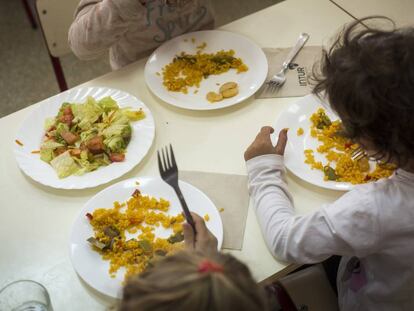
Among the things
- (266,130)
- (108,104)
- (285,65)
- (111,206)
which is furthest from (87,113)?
(285,65)

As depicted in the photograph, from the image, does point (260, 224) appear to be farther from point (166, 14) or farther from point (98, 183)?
point (166, 14)

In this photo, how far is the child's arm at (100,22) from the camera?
50.4 inches

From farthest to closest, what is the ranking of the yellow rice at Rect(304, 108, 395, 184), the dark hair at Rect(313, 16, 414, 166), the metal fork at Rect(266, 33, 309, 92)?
the metal fork at Rect(266, 33, 309, 92)
the yellow rice at Rect(304, 108, 395, 184)
the dark hair at Rect(313, 16, 414, 166)

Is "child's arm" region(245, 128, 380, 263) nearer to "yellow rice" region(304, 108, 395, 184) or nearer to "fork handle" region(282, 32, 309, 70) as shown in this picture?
"yellow rice" region(304, 108, 395, 184)

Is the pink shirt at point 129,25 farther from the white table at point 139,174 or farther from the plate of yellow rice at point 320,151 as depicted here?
the plate of yellow rice at point 320,151

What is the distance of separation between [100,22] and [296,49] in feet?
1.87

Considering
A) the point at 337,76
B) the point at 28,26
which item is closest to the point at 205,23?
the point at 337,76

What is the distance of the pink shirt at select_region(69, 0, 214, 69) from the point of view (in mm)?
1300

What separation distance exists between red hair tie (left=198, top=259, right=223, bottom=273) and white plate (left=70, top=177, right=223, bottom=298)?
1.08 feet

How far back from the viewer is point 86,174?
1074 mm

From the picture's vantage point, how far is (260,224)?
968 millimetres

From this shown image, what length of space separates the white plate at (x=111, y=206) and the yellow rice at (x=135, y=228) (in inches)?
0.5

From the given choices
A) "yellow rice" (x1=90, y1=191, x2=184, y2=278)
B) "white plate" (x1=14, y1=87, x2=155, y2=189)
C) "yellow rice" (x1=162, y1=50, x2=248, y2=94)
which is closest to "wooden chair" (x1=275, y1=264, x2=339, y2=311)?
"yellow rice" (x1=90, y1=191, x2=184, y2=278)

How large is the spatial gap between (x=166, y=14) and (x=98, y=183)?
65 centimetres
